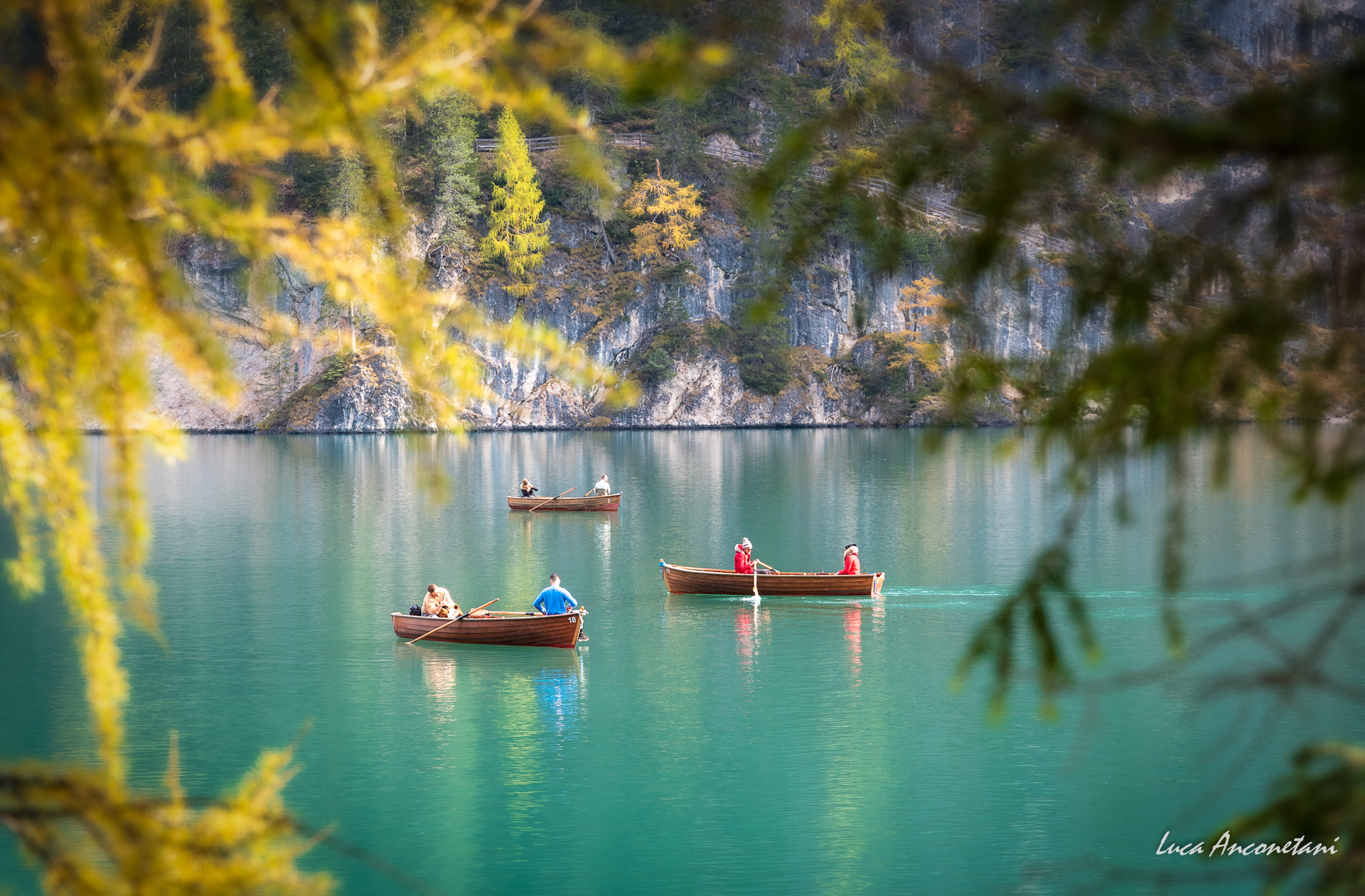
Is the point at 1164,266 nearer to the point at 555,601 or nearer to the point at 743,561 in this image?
the point at 555,601

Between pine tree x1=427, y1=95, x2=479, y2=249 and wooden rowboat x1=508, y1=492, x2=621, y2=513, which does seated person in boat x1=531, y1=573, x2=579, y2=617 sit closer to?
wooden rowboat x1=508, y1=492, x2=621, y2=513

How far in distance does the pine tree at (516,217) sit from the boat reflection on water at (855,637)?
66.1m

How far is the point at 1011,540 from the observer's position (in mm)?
33469

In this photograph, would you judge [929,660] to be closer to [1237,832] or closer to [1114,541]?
[1114,541]

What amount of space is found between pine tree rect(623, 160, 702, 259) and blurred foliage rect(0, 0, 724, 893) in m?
88.0

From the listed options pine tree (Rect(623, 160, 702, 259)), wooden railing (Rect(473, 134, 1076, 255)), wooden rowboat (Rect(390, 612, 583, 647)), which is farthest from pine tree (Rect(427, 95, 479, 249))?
wooden rowboat (Rect(390, 612, 583, 647))

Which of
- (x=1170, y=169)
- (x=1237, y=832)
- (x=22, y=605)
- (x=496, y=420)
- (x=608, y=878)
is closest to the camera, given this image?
(x=1170, y=169)

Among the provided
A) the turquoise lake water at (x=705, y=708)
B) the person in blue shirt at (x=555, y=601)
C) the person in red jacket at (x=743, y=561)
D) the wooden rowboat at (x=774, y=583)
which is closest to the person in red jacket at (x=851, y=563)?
the wooden rowboat at (x=774, y=583)

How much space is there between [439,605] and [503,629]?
134 cm

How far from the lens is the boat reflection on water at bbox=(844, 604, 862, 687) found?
787 inches

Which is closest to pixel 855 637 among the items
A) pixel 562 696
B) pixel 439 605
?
pixel 562 696

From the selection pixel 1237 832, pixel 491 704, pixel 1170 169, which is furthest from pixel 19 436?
pixel 491 704

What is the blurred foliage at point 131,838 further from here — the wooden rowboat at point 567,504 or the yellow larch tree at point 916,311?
the yellow larch tree at point 916,311

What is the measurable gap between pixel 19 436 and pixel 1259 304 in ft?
11.9
